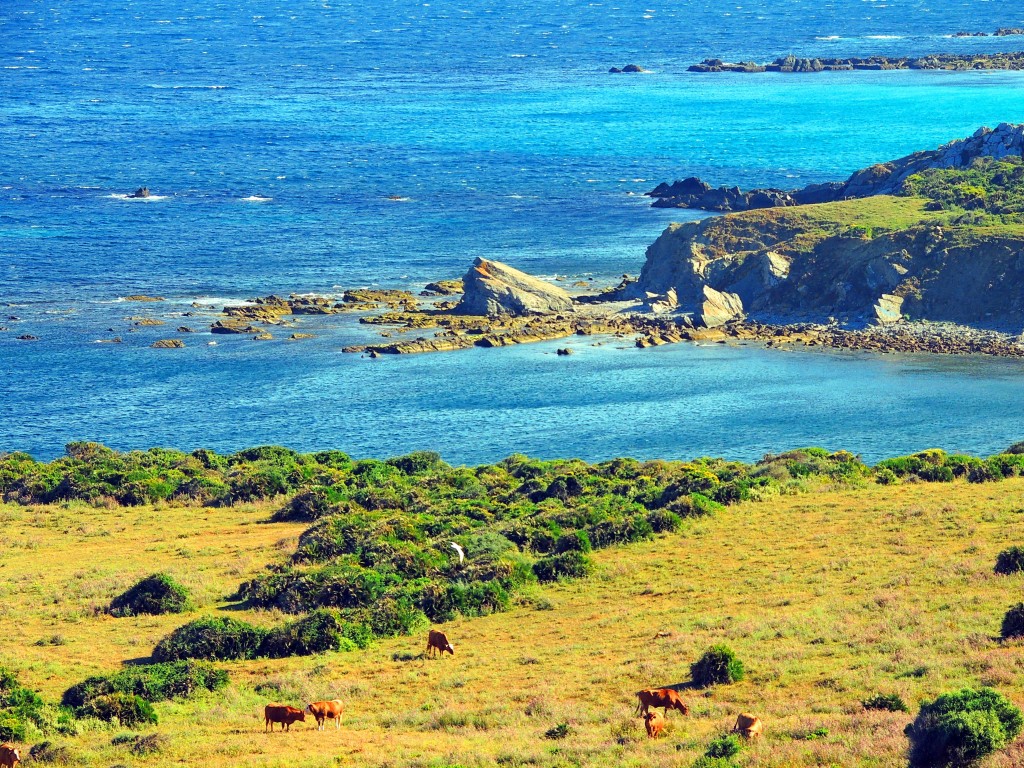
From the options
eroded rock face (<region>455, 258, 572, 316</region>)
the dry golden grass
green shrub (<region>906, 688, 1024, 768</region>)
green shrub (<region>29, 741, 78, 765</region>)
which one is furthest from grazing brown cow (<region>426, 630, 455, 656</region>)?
eroded rock face (<region>455, 258, 572, 316</region>)

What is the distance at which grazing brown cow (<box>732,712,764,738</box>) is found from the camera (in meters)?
22.8

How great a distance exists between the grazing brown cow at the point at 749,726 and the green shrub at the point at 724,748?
51cm

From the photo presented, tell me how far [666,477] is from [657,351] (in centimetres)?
4013

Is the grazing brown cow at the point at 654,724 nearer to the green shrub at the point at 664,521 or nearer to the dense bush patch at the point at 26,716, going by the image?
the dense bush patch at the point at 26,716

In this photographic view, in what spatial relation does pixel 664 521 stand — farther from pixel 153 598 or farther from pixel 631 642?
pixel 153 598

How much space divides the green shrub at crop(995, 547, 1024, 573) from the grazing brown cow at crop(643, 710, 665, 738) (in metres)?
13.0

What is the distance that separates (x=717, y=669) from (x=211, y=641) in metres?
12.4

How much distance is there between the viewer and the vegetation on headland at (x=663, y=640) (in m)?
24.6

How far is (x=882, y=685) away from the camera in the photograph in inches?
995

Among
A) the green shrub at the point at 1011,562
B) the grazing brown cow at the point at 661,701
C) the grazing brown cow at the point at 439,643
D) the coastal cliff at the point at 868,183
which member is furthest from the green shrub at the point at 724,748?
the coastal cliff at the point at 868,183

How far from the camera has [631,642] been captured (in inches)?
1252

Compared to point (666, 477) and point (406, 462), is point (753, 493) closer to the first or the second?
point (666, 477)

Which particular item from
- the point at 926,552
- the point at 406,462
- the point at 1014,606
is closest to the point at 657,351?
the point at 406,462

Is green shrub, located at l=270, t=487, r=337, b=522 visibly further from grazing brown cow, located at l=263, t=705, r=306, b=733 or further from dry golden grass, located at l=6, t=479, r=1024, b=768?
grazing brown cow, located at l=263, t=705, r=306, b=733
